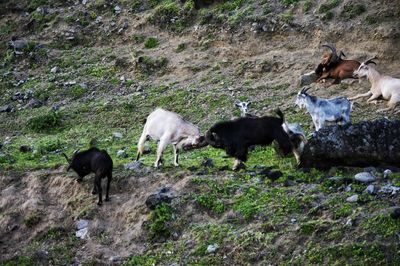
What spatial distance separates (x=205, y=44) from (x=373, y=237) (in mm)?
11943

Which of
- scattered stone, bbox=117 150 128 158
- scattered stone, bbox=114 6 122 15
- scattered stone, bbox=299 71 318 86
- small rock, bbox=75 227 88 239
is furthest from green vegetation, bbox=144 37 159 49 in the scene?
small rock, bbox=75 227 88 239

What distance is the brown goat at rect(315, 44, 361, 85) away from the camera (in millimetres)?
17422

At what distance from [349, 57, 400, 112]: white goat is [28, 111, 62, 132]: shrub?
7.51 metres

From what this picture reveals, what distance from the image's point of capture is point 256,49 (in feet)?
64.4

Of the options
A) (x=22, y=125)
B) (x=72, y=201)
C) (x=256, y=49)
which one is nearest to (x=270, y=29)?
(x=256, y=49)

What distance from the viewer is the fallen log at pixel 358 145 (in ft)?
38.1

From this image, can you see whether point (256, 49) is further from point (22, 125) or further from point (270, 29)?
point (22, 125)

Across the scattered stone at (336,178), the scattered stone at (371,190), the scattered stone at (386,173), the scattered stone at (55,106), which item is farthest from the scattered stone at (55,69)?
the scattered stone at (371,190)

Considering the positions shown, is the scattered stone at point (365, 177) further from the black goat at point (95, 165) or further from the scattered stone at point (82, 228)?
the scattered stone at point (82, 228)

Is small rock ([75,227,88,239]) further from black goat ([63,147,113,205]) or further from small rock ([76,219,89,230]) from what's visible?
black goat ([63,147,113,205])

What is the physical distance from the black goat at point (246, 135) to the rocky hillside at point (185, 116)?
347mm

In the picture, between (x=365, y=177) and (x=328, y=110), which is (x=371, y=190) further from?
(x=328, y=110)

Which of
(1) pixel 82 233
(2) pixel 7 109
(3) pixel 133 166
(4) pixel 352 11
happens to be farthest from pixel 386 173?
(2) pixel 7 109

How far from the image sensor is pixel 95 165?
12.0m
